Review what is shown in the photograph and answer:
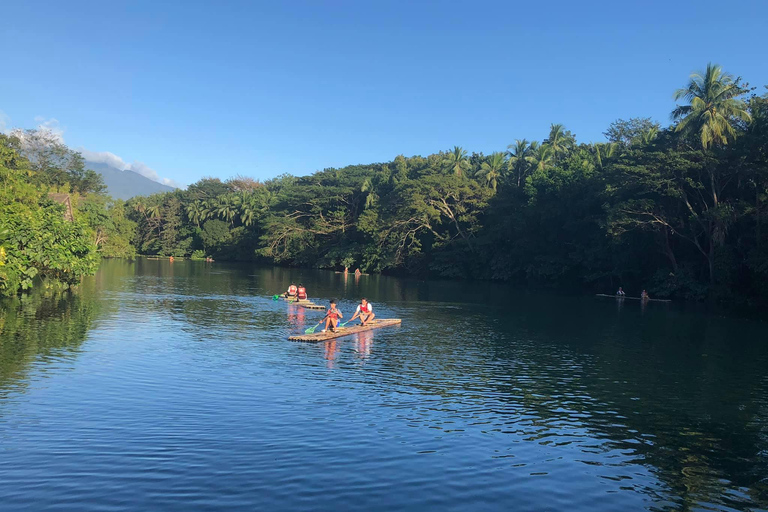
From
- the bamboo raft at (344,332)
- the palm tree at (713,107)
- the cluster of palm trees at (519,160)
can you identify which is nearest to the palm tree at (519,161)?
the cluster of palm trees at (519,160)

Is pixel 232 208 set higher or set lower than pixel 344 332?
higher

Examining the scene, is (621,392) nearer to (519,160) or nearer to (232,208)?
(519,160)

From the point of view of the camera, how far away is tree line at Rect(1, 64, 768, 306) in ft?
132

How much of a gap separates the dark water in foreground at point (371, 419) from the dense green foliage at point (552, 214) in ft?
62.9

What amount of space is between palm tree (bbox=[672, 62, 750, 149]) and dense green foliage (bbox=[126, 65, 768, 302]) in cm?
9

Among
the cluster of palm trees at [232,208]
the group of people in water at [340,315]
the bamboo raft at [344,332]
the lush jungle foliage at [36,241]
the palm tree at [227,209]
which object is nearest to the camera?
the bamboo raft at [344,332]

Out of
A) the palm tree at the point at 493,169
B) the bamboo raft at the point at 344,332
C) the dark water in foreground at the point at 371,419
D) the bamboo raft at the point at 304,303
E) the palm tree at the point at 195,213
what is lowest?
the dark water in foreground at the point at 371,419

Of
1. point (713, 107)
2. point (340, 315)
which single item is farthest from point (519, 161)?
point (340, 315)

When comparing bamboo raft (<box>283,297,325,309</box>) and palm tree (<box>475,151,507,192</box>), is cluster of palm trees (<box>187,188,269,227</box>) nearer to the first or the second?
palm tree (<box>475,151,507,192</box>)

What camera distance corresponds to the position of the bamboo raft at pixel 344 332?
2136cm

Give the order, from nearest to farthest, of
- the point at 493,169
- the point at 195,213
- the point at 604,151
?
the point at 604,151
the point at 493,169
the point at 195,213

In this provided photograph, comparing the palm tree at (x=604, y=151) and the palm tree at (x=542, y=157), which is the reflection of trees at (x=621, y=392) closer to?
the palm tree at (x=604, y=151)

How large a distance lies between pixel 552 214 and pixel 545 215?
0.67m

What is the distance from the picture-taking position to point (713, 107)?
136 feet
